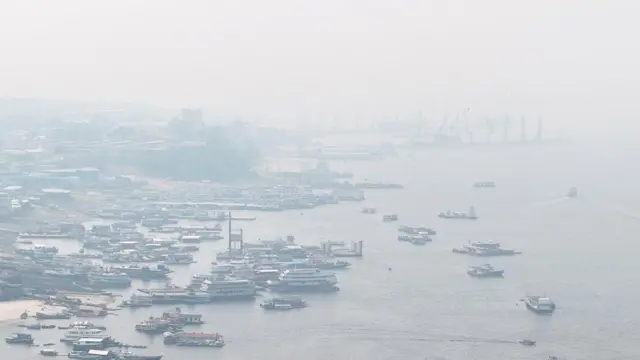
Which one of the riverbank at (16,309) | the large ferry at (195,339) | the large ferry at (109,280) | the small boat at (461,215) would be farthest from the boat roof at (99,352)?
the small boat at (461,215)

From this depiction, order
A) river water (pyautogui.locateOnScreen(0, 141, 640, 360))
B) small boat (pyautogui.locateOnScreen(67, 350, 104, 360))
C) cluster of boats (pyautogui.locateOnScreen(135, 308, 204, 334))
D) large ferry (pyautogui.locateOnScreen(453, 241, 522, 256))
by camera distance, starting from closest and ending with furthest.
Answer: small boat (pyautogui.locateOnScreen(67, 350, 104, 360)), river water (pyautogui.locateOnScreen(0, 141, 640, 360)), cluster of boats (pyautogui.locateOnScreen(135, 308, 204, 334)), large ferry (pyautogui.locateOnScreen(453, 241, 522, 256))

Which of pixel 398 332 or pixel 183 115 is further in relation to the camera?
pixel 183 115

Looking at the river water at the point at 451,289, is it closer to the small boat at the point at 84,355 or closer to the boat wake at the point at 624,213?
the boat wake at the point at 624,213

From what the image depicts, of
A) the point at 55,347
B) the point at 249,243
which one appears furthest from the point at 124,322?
the point at 249,243

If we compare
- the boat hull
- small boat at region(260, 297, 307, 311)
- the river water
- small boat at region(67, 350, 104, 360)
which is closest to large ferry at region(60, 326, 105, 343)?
the river water

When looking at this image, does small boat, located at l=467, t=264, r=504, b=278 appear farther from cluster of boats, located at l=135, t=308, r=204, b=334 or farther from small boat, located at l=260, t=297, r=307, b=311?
cluster of boats, located at l=135, t=308, r=204, b=334

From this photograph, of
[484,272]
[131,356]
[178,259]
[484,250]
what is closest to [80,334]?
[131,356]

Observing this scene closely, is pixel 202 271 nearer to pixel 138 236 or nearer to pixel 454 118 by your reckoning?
pixel 138 236
